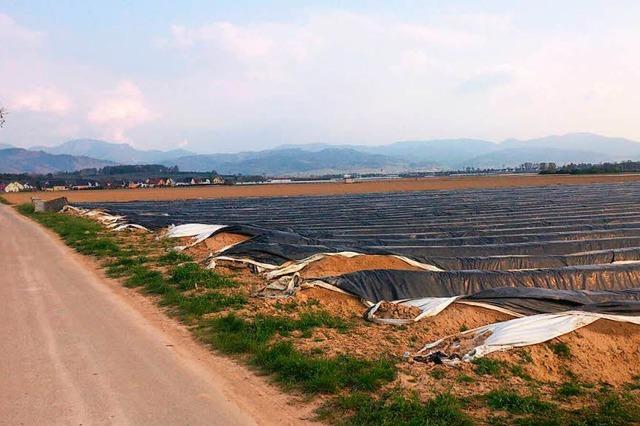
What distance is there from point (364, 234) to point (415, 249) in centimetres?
410

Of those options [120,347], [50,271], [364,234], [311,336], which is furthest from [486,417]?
[364,234]

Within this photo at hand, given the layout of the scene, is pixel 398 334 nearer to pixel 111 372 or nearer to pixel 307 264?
pixel 111 372

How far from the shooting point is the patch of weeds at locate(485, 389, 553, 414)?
495cm

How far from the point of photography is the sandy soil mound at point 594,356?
237 inches

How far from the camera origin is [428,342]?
22.8ft

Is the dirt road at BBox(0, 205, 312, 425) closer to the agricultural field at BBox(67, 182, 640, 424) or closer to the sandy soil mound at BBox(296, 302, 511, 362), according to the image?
the agricultural field at BBox(67, 182, 640, 424)

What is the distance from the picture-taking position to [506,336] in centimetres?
651

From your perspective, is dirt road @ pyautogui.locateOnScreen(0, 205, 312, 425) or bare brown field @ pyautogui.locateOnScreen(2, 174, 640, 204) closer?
dirt road @ pyautogui.locateOnScreen(0, 205, 312, 425)

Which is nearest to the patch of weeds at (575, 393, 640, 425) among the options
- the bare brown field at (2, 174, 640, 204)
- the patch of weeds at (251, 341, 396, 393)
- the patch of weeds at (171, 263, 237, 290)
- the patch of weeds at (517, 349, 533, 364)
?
the patch of weeds at (517, 349, 533, 364)

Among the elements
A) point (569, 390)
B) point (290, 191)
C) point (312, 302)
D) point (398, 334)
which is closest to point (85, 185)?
point (290, 191)

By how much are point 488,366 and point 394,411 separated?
1.49m

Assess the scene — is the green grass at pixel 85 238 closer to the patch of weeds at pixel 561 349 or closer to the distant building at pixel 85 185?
the patch of weeds at pixel 561 349

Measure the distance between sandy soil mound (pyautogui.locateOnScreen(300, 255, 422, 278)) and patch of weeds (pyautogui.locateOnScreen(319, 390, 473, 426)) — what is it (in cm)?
564

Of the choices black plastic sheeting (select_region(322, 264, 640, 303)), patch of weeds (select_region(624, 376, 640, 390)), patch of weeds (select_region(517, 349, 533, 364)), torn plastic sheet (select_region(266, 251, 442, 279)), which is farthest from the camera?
torn plastic sheet (select_region(266, 251, 442, 279))
